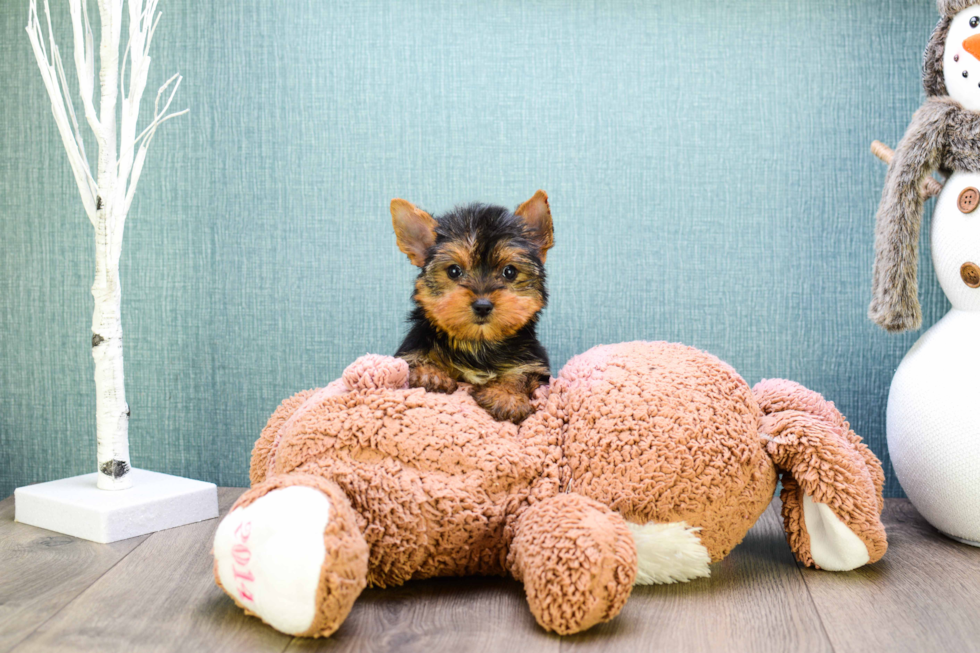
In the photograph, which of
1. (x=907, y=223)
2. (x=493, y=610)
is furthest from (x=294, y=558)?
(x=907, y=223)

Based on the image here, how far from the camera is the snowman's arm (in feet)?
4.56

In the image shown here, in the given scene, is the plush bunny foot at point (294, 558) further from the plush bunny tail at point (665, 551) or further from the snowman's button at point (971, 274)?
the snowman's button at point (971, 274)

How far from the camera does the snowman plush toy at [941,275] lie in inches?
52.6

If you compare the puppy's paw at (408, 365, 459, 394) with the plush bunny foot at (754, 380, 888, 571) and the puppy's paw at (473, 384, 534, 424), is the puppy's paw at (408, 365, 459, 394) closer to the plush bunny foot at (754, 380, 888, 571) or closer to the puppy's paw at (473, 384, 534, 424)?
the puppy's paw at (473, 384, 534, 424)

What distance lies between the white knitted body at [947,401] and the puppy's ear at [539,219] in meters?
0.72

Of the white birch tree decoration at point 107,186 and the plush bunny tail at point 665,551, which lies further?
the white birch tree decoration at point 107,186

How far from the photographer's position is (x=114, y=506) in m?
1.41

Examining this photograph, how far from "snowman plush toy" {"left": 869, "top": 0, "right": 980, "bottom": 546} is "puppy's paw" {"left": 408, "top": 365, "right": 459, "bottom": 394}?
802 millimetres

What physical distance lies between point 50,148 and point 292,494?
1299 millimetres

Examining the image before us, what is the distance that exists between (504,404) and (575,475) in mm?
158

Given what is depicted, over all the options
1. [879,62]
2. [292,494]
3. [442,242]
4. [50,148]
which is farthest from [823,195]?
[50,148]

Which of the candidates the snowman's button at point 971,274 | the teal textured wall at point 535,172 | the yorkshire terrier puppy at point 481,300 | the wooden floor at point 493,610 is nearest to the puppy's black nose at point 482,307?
the yorkshire terrier puppy at point 481,300

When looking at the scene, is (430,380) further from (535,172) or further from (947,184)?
(947,184)

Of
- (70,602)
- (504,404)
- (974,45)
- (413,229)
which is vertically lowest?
(70,602)
